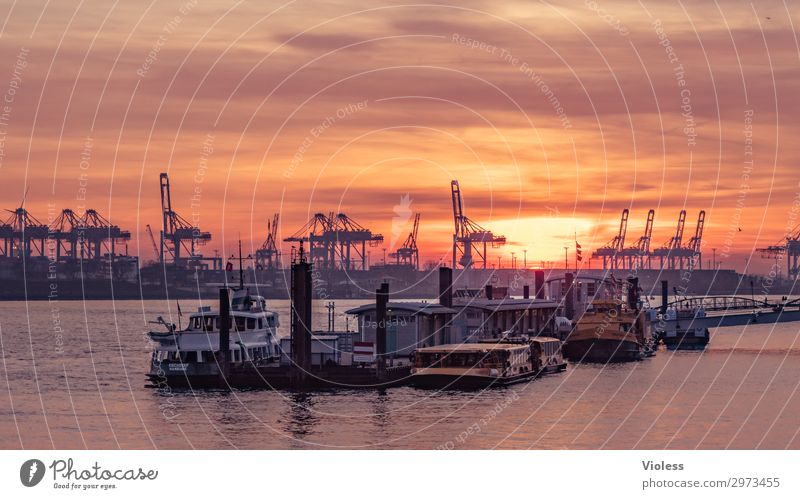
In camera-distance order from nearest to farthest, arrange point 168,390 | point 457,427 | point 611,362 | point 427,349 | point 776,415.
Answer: point 457,427 → point 776,415 → point 168,390 → point 427,349 → point 611,362

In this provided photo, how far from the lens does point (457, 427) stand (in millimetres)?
56312

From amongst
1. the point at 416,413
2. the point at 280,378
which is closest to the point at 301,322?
the point at 280,378

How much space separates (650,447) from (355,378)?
75.5 ft

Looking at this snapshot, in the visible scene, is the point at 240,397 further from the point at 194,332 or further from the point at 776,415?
A: the point at 776,415

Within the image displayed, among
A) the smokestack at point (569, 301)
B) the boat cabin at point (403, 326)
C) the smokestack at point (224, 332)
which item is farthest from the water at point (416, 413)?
the smokestack at point (569, 301)

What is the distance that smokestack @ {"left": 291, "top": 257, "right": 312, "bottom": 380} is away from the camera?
6662 cm

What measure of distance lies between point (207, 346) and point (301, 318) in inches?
322

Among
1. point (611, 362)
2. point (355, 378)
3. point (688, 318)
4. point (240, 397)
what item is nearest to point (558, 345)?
point (611, 362)

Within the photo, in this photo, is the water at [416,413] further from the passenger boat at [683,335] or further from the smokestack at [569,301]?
the passenger boat at [683,335]

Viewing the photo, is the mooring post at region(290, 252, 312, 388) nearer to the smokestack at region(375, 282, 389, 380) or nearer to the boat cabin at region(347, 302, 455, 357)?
the smokestack at region(375, 282, 389, 380)

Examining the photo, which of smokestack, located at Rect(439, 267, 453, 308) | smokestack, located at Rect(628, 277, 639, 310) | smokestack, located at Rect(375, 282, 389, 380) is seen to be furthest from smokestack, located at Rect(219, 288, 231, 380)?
smokestack, located at Rect(628, 277, 639, 310)

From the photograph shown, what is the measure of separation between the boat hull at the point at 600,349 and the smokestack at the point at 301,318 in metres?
37.2

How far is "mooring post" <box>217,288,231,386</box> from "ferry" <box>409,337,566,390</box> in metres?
10.9

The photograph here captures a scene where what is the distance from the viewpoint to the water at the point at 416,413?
52.7 meters
